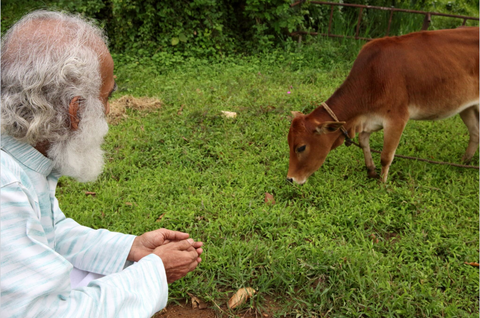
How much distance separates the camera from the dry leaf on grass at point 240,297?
2477 millimetres

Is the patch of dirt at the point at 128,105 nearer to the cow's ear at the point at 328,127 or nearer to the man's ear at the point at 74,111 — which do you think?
the cow's ear at the point at 328,127

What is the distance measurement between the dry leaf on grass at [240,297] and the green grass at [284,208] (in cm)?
Result: 5

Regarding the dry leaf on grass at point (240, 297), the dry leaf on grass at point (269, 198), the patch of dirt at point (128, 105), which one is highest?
the dry leaf on grass at point (240, 297)

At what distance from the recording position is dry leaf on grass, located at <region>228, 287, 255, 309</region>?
2.48 metres


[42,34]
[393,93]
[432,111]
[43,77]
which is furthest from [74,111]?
[432,111]

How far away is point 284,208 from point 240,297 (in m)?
1.06

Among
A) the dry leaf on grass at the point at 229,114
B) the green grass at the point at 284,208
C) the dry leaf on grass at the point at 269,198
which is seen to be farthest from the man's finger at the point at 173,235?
the dry leaf on grass at the point at 229,114

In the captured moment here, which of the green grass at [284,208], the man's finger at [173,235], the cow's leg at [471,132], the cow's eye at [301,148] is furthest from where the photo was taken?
the cow's leg at [471,132]

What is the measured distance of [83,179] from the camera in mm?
1798

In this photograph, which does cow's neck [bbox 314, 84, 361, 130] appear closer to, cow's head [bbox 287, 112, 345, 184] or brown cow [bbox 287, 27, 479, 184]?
brown cow [bbox 287, 27, 479, 184]

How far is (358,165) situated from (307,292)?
2.09 meters

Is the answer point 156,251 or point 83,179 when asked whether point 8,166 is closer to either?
point 83,179

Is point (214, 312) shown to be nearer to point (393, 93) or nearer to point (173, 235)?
point (173, 235)

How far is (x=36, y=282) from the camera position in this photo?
4.03 feet
